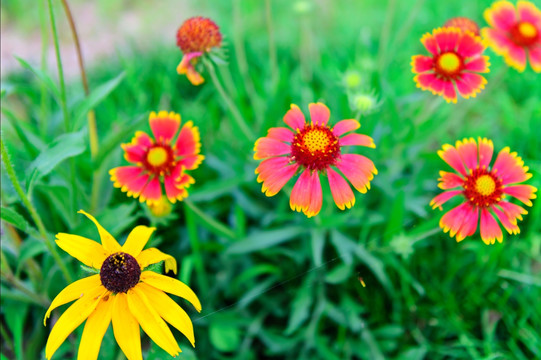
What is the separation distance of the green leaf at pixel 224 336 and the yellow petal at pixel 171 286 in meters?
0.50

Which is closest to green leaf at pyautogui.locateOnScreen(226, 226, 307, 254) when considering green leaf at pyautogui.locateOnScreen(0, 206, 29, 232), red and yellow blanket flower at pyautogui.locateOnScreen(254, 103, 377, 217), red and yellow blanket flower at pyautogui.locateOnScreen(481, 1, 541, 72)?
red and yellow blanket flower at pyautogui.locateOnScreen(254, 103, 377, 217)

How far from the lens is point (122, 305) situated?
854 mm

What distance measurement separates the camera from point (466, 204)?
3.18ft

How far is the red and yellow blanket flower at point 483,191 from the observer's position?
938mm

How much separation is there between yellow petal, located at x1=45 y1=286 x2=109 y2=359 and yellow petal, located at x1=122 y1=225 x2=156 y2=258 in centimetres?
8

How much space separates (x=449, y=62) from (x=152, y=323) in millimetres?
818

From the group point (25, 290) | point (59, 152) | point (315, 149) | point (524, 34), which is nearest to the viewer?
point (315, 149)

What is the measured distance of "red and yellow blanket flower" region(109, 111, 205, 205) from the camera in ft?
3.44

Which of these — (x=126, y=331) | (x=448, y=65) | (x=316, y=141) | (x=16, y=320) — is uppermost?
(x=448, y=65)

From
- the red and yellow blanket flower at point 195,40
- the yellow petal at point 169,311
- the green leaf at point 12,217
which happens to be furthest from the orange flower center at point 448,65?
the green leaf at point 12,217

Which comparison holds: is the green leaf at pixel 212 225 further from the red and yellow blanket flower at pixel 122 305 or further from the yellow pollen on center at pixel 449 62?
the yellow pollen on center at pixel 449 62

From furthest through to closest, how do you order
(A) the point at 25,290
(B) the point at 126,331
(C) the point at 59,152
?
1. (A) the point at 25,290
2. (C) the point at 59,152
3. (B) the point at 126,331

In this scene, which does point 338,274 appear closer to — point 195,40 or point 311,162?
point 311,162

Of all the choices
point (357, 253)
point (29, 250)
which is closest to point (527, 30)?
point (357, 253)
